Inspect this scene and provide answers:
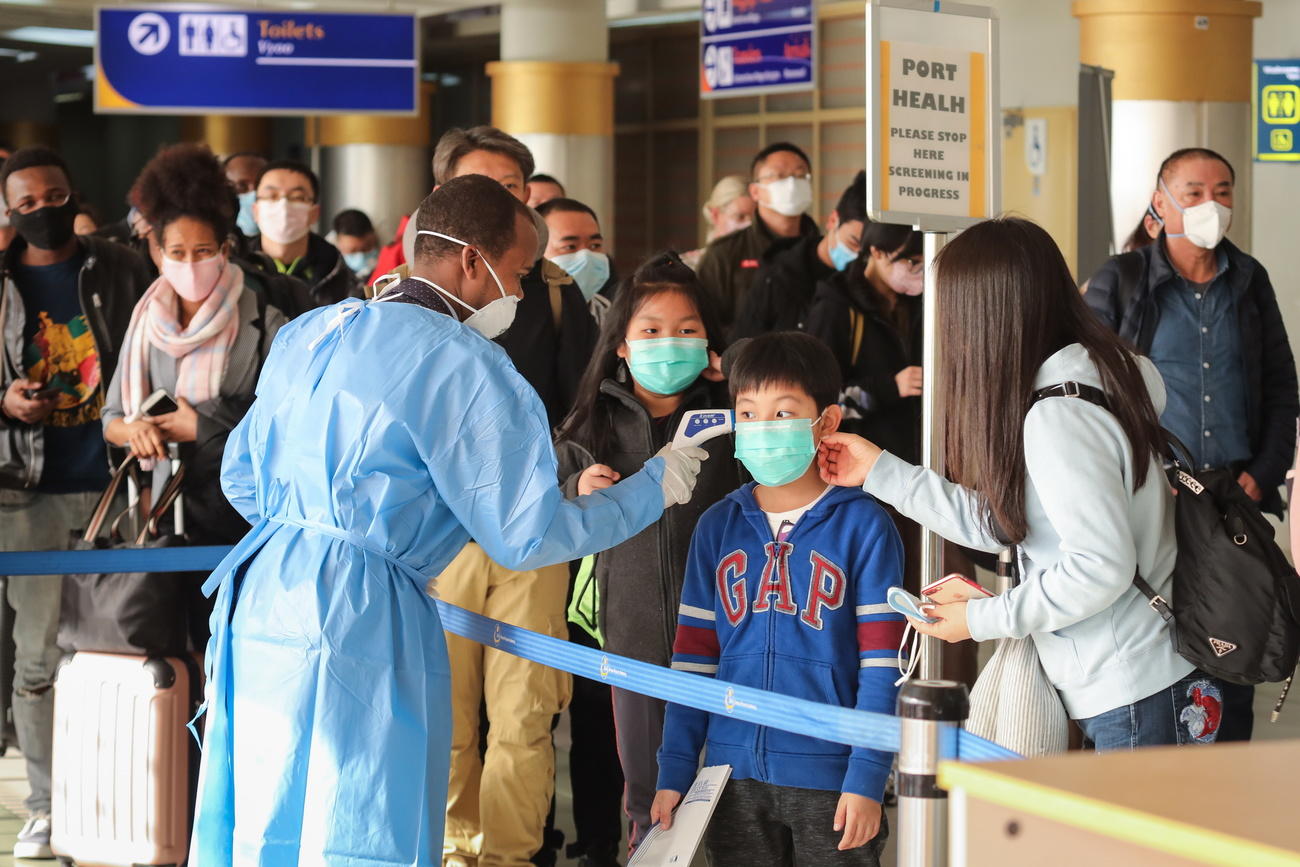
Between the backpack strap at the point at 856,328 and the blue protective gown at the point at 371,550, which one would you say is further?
the backpack strap at the point at 856,328

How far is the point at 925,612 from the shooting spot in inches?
107

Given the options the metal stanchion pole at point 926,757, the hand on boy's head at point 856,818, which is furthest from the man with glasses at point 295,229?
the metal stanchion pole at point 926,757

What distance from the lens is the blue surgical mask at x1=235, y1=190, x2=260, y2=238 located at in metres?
7.77

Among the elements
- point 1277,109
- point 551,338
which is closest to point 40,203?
point 551,338

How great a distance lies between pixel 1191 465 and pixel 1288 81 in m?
7.27

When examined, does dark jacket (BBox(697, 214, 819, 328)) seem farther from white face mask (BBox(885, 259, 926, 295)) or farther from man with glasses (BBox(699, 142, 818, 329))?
white face mask (BBox(885, 259, 926, 295))

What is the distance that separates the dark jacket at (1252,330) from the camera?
5047mm

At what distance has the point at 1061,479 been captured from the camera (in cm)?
253

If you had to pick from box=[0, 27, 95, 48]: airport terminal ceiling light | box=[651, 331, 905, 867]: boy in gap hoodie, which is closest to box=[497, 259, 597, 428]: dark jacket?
box=[651, 331, 905, 867]: boy in gap hoodie

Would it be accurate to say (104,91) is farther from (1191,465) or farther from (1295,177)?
(1191,465)

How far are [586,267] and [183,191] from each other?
148 cm

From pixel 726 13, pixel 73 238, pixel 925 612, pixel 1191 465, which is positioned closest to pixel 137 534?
pixel 73 238

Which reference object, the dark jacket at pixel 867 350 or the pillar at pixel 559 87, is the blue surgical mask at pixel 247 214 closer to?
the pillar at pixel 559 87

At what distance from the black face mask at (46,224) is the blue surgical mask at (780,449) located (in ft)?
8.09
